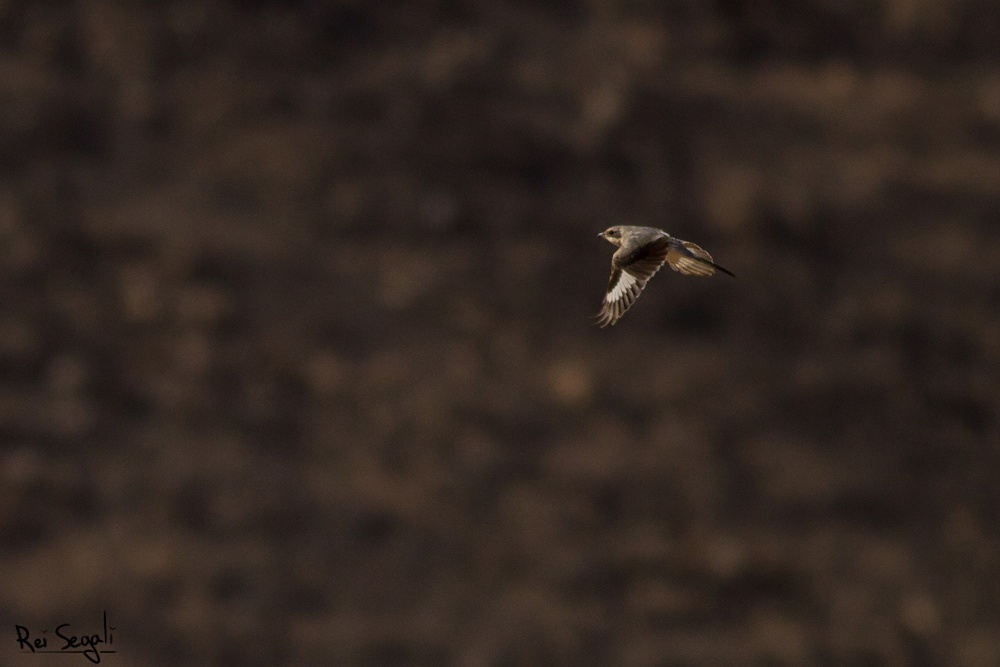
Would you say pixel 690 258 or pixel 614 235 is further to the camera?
pixel 614 235

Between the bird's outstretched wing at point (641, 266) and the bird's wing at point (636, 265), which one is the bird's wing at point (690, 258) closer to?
the bird's outstretched wing at point (641, 266)

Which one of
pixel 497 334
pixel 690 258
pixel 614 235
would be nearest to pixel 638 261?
pixel 690 258

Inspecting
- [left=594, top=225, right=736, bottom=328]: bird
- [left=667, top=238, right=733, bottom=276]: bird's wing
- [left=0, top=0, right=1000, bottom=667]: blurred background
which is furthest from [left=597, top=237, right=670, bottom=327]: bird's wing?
[left=0, top=0, right=1000, bottom=667]: blurred background

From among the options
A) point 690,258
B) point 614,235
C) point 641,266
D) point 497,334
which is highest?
point 497,334

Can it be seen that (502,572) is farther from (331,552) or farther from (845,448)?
(845,448)

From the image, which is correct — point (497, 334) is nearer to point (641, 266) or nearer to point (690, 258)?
point (690, 258)

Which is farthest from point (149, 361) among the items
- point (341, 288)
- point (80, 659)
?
point (80, 659)

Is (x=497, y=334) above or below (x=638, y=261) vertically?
above
